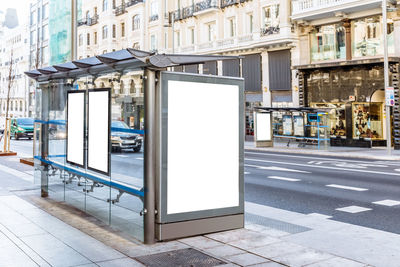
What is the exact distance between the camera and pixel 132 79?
633 centimetres

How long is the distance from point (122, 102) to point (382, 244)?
4.25 m

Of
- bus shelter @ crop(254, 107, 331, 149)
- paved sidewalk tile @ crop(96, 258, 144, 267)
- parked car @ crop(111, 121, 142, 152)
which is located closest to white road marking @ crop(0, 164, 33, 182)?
parked car @ crop(111, 121, 142, 152)

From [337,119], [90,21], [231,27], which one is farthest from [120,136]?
[90,21]

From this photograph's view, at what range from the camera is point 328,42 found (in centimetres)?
2833

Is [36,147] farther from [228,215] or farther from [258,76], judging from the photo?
[258,76]

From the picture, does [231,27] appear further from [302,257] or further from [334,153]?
[302,257]

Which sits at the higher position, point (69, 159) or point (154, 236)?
point (69, 159)

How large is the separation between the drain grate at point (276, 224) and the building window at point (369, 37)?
68.2 feet

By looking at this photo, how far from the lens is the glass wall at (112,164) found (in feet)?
20.2

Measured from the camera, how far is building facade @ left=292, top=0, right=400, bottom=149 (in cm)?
2531

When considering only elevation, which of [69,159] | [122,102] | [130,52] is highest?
[130,52]

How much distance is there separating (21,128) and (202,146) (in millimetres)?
33875

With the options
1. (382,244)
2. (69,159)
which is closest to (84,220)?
(69,159)

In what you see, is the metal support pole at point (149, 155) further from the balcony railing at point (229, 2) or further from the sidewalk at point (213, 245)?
the balcony railing at point (229, 2)
